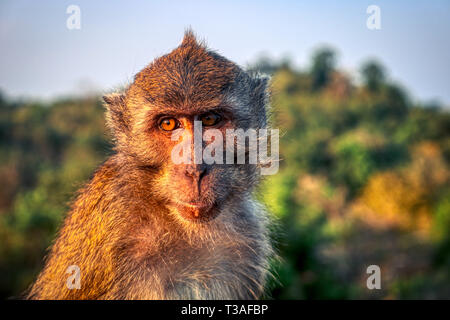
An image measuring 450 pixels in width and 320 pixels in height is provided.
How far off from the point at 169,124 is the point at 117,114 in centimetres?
75

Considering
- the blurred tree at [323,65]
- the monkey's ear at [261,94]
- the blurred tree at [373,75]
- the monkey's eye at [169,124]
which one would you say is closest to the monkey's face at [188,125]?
the monkey's eye at [169,124]

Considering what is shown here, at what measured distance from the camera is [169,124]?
3703 mm

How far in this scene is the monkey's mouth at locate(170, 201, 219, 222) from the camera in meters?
3.43

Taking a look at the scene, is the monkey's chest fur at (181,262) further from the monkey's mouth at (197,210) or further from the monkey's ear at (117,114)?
the monkey's ear at (117,114)

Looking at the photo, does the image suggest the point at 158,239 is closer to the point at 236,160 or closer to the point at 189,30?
the point at 236,160

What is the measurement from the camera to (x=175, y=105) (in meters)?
3.62

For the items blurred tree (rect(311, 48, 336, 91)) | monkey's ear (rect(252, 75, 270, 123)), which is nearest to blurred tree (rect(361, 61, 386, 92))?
blurred tree (rect(311, 48, 336, 91))

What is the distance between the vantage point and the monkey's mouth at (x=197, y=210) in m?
3.43

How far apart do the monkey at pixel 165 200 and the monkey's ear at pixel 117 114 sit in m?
0.01

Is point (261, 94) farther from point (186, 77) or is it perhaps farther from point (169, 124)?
point (169, 124)

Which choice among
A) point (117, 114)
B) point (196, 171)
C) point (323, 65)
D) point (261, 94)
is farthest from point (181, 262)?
point (323, 65)

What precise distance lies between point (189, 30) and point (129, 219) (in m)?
2.00

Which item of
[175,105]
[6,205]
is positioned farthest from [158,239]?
[6,205]

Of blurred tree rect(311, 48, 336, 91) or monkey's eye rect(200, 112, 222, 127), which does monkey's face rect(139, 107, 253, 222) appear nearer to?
monkey's eye rect(200, 112, 222, 127)
